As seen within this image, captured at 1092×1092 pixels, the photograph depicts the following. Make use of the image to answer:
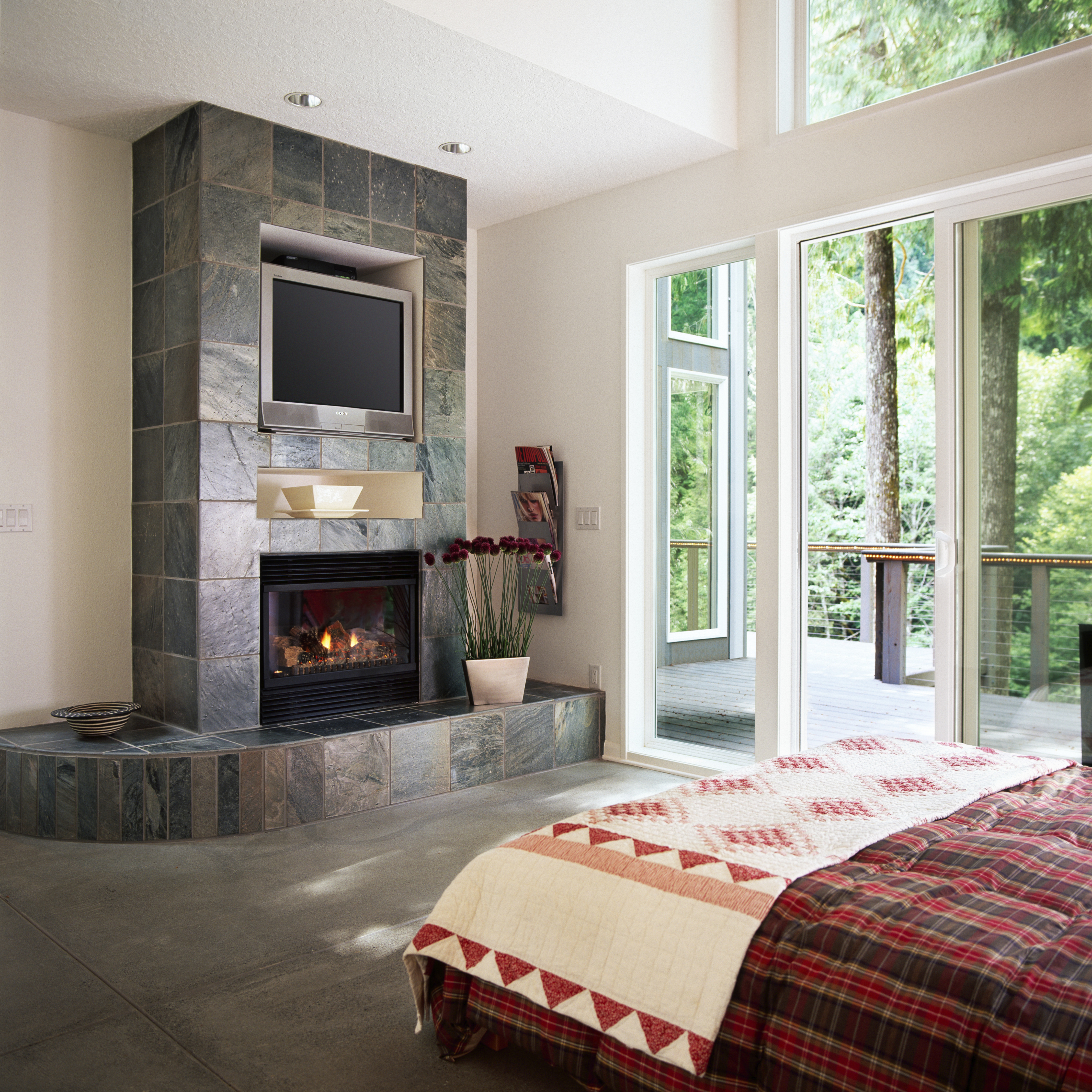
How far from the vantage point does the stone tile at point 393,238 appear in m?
4.27

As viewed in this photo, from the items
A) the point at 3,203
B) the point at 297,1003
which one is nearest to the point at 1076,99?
the point at 297,1003

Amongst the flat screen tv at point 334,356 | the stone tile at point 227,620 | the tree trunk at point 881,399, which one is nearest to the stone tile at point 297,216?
the flat screen tv at point 334,356

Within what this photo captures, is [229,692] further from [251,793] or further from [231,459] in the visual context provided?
[231,459]

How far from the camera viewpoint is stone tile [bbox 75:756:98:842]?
11.0ft

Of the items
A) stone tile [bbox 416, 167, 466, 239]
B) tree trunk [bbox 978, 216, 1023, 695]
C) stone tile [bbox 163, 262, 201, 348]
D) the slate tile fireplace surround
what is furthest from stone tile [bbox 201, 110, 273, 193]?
tree trunk [bbox 978, 216, 1023, 695]

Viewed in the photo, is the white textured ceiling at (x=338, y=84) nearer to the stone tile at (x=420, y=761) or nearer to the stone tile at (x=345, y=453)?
the stone tile at (x=345, y=453)

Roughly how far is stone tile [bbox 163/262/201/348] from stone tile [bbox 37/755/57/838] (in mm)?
1611

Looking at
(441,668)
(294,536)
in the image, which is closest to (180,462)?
(294,536)

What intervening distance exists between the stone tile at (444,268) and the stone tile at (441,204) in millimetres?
A: 40

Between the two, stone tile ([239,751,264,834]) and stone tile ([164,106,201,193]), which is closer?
stone tile ([239,751,264,834])

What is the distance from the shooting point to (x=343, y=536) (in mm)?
4160

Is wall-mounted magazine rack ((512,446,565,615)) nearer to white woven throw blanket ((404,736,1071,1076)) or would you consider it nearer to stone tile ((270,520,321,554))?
stone tile ((270,520,321,554))

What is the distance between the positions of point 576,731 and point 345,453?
1632 mm

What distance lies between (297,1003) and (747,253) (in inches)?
132
